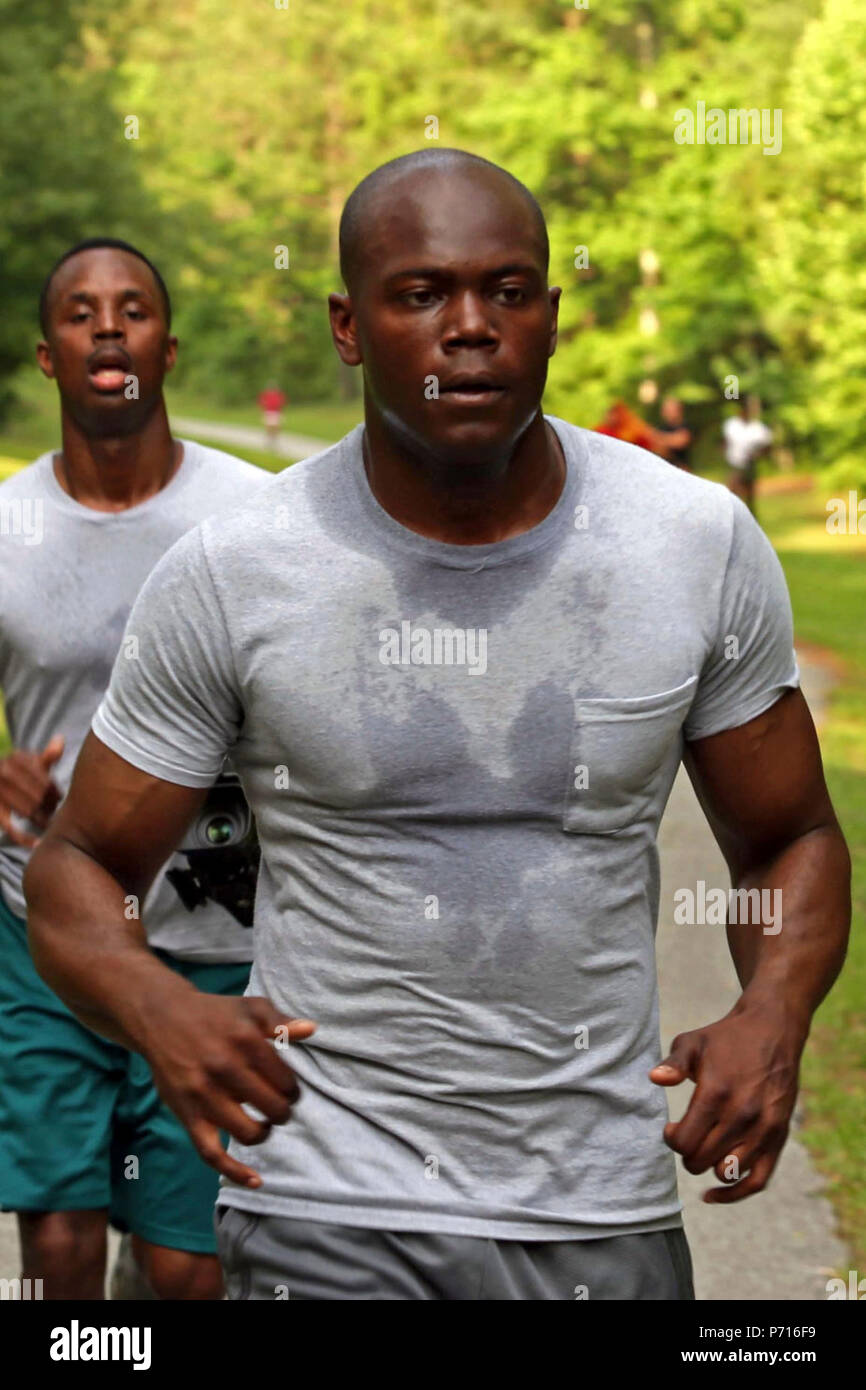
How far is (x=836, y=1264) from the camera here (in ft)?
19.2

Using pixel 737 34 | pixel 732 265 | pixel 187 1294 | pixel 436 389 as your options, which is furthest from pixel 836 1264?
pixel 737 34

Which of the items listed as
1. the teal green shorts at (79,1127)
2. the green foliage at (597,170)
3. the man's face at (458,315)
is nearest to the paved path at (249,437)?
the green foliage at (597,170)

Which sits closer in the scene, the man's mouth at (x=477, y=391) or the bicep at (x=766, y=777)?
the man's mouth at (x=477, y=391)

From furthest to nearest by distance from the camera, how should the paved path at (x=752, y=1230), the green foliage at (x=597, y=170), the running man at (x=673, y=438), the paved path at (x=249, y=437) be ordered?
the paved path at (x=249, y=437)
the green foliage at (x=597, y=170)
the running man at (x=673, y=438)
the paved path at (x=752, y=1230)

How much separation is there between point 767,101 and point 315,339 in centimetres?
2506

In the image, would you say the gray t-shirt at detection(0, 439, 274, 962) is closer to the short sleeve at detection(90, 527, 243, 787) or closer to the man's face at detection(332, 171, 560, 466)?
the short sleeve at detection(90, 527, 243, 787)

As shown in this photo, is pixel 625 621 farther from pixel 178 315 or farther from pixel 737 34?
pixel 178 315

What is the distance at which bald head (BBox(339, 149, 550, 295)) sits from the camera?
3021 mm

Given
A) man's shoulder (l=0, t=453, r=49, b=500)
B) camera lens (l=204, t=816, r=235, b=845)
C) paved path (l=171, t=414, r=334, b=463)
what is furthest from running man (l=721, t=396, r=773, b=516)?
camera lens (l=204, t=816, r=235, b=845)

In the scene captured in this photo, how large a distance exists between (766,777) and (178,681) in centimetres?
84

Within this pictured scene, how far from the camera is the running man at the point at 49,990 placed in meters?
4.75

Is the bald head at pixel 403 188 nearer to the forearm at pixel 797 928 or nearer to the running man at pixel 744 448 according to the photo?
the forearm at pixel 797 928

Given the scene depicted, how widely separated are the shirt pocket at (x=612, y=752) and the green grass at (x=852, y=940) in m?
3.25

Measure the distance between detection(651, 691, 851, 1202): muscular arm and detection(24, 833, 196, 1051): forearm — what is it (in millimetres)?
673
